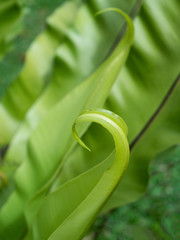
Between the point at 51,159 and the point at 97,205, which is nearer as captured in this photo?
the point at 97,205

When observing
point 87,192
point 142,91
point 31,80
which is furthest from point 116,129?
point 31,80

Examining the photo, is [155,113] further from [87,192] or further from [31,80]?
[31,80]

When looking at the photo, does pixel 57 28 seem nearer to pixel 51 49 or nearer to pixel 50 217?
pixel 51 49

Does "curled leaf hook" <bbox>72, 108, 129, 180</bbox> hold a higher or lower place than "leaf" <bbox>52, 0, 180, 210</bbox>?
higher

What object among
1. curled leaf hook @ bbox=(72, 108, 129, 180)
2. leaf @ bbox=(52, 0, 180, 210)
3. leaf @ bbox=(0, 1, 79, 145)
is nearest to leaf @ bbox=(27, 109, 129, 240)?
curled leaf hook @ bbox=(72, 108, 129, 180)

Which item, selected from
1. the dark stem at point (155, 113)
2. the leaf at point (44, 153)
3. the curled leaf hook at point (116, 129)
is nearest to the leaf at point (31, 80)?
the leaf at point (44, 153)

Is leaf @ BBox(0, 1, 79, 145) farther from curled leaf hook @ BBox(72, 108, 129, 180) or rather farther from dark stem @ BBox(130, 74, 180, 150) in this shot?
curled leaf hook @ BBox(72, 108, 129, 180)

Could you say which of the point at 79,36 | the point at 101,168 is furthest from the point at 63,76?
the point at 101,168

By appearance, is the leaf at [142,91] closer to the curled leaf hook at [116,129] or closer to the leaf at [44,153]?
the leaf at [44,153]
